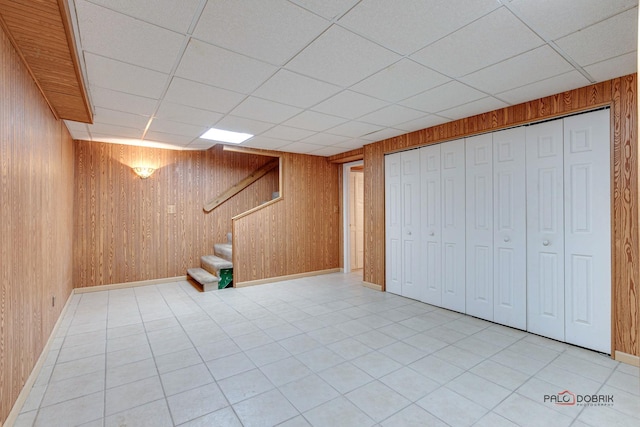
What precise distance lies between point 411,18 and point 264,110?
Result: 2044 millimetres

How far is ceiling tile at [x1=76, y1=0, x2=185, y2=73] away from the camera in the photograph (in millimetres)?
1815

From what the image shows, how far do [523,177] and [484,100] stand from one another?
0.95m

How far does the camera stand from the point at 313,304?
4.33 m

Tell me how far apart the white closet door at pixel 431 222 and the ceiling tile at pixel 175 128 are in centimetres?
320

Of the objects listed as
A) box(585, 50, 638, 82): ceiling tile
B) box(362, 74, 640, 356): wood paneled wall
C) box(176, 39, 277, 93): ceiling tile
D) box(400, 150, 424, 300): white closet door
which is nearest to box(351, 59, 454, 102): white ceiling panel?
box(176, 39, 277, 93): ceiling tile

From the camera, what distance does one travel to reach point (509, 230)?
343 cm

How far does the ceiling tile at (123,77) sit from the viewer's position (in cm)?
238

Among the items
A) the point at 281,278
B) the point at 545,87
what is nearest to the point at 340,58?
the point at 545,87

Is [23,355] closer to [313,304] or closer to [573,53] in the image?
[313,304]

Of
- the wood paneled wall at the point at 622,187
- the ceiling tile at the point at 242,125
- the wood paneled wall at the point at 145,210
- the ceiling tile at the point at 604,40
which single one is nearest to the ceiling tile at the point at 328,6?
the ceiling tile at the point at 604,40

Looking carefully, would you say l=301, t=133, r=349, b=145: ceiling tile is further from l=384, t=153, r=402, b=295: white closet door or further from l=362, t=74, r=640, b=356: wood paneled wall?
l=362, t=74, r=640, b=356: wood paneled wall

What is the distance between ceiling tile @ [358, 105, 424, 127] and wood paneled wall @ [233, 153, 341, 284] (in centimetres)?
249

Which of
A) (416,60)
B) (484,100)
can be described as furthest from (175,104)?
(484,100)

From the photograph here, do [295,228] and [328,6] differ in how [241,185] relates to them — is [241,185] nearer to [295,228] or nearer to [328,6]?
[295,228]
